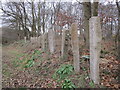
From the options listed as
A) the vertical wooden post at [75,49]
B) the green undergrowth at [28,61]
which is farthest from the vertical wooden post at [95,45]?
the green undergrowth at [28,61]

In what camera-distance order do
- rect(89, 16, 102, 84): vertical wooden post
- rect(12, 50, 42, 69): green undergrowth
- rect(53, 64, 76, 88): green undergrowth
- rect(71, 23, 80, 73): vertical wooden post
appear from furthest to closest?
rect(12, 50, 42, 69): green undergrowth, rect(71, 23, 80, 73): vertical wooden post, rect(53, 64, 76, 88): green undergrowth, rect(89, 16, 102, 84): vertical wooden post

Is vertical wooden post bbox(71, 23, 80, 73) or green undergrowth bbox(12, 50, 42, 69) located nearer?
vertical wooden post bbox(71, 23, 80, 73)

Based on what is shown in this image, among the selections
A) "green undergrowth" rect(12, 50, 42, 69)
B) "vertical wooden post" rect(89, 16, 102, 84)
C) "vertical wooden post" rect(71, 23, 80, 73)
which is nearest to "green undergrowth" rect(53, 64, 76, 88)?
"vertical wooden post" rect(71, 23, 80, 73)

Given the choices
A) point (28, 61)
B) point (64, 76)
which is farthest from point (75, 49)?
point (28, 61)

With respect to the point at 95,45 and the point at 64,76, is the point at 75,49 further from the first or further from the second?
the point at 64,76

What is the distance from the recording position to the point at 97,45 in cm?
315

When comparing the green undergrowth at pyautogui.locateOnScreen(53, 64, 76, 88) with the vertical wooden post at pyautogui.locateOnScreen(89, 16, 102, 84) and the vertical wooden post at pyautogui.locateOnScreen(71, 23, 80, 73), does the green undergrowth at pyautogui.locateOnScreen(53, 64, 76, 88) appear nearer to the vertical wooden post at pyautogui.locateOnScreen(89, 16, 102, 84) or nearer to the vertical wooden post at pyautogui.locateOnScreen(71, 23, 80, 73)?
the vertical wooden post at pyautogui.locateOnScreen(71, 23, 80, 73)

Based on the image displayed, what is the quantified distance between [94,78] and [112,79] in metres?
0.57

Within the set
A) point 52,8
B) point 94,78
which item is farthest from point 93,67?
point 52,8

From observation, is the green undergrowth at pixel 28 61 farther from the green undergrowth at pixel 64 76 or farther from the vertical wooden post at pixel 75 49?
the vertical wooden post at pixel 75 49

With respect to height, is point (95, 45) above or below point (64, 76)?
above

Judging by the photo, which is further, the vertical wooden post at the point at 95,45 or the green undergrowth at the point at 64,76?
the green undergrowth at the point at 64,76

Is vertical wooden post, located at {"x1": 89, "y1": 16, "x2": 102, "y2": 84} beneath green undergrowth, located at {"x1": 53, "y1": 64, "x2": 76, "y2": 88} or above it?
above

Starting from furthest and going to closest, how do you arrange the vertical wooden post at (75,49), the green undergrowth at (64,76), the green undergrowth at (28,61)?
the green undergrowth at (28,61), the vertical wooden post at (75,49), the green undergrowth at (64,76)
